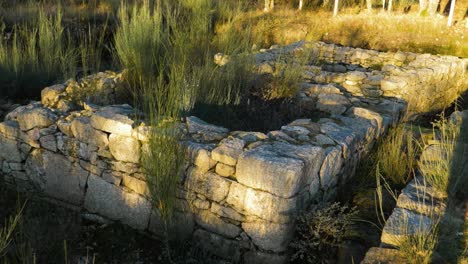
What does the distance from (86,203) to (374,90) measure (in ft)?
12.1

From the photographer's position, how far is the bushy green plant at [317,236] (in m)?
3.12

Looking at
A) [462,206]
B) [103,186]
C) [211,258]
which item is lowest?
[211,258]

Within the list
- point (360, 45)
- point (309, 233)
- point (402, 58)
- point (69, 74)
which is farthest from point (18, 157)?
point (360, 45)

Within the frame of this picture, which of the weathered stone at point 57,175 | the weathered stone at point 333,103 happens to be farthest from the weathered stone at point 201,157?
the weathered stone at point 333,103

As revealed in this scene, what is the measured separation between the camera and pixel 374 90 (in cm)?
548

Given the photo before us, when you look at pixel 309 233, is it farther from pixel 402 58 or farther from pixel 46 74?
pixel 402 58

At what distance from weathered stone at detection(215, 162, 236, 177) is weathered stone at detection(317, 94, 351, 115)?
6.38 feet

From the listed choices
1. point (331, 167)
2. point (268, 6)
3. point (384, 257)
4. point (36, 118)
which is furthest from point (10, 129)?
point (268, 6)

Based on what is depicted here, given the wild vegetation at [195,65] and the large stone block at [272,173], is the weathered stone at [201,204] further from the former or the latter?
the large stone block at [272,173]

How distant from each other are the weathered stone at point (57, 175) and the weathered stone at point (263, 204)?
4.97 ft

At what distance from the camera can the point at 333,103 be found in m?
4.82

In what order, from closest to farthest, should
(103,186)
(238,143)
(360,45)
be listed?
(238,143)
(103,186)
(360,45)

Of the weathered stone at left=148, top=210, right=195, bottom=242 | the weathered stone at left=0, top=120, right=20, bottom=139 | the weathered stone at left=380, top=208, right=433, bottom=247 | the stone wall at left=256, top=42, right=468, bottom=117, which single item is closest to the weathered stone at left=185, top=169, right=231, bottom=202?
the weathered stone at left=148, top=210, right=195, bottom=242

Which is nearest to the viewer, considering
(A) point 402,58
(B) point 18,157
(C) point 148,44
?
(B) point 18,157
